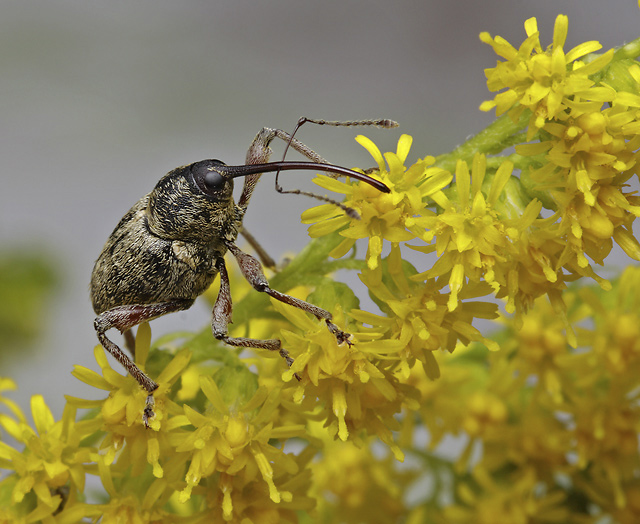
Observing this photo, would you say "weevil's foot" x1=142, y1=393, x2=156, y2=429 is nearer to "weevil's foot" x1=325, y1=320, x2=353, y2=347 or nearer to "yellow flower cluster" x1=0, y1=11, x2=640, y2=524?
"yellow flower cluster" x1=0, y1=11, x2=640, y2=524

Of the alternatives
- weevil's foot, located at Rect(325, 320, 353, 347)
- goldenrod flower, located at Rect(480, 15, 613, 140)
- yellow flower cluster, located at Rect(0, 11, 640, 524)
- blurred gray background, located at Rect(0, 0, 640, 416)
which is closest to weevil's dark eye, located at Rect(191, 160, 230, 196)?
yellow flower cluster, located at Rect(0, 11, 640, 524)

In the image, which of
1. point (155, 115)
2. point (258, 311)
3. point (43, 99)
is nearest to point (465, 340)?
point (258, 311)

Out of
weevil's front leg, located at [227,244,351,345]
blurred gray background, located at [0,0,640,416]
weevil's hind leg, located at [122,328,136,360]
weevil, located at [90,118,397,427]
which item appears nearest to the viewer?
weevil's front leg, located at [227,244,351,345]

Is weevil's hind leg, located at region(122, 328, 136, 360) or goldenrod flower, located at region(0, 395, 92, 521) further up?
weevil's hind leg, located at region(122, 328, 136, 360)

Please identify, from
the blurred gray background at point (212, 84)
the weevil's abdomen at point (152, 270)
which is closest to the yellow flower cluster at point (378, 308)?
the weevil's abdomen at point (152, 270)

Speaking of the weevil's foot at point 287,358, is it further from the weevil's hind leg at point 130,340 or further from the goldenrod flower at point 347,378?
the weevil's hind leg at point 130,340

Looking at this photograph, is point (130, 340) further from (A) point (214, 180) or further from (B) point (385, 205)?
(B) point (385, 205)

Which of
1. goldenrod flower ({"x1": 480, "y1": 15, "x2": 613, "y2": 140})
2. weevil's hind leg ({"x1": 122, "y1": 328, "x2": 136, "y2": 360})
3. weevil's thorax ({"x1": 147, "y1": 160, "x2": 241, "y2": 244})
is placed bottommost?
weevil's hind leg ({"x1": 122, "y1": 328, "x2": 136, "y2": 360})
